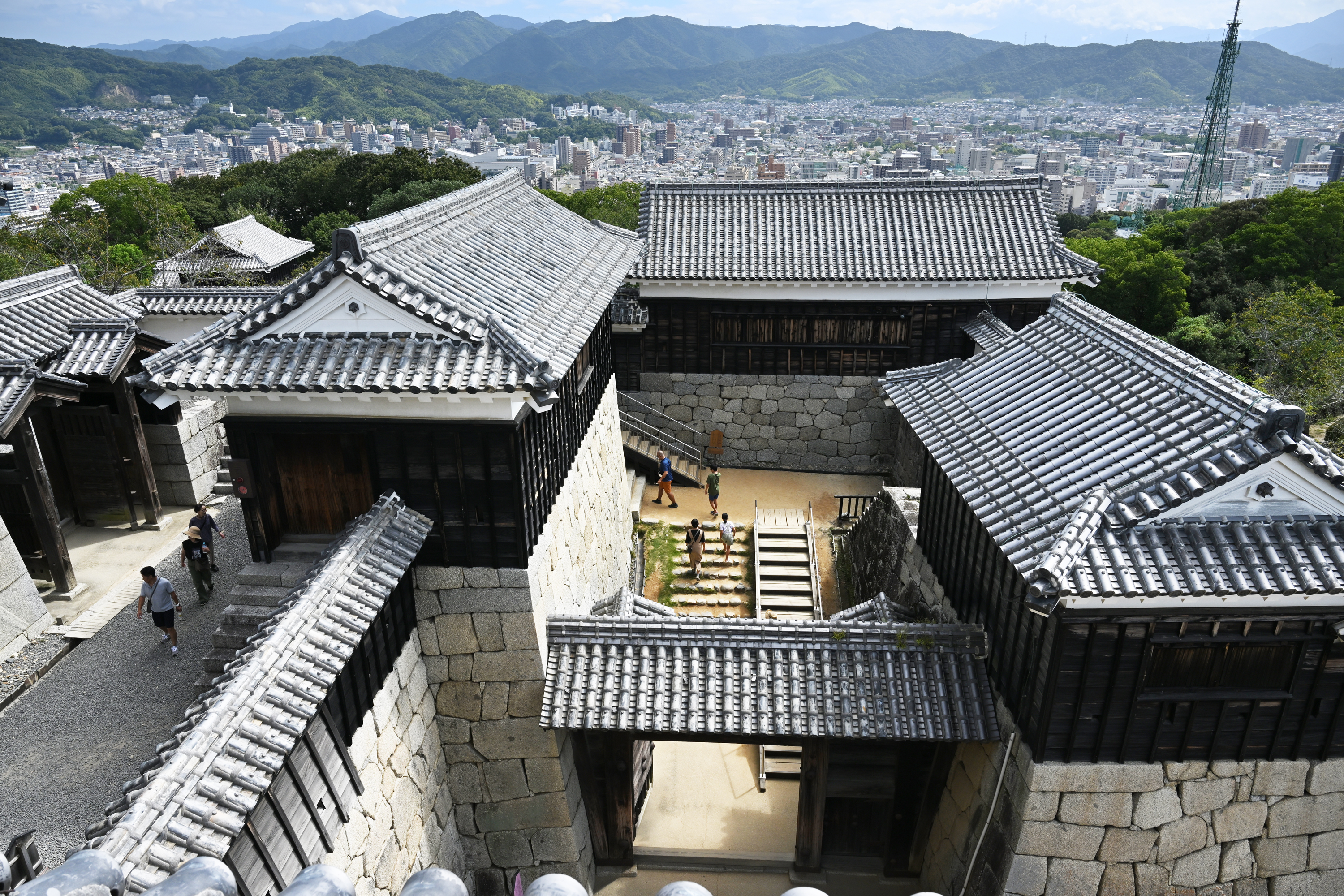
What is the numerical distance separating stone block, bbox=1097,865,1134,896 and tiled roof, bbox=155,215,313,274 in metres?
37.7

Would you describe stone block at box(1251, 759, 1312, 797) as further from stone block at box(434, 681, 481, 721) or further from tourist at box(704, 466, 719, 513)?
tourist at box(704, 466, 719, 513)

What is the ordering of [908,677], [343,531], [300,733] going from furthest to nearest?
[908,677] → [343,531] → [300,733]

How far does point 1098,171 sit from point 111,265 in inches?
6895

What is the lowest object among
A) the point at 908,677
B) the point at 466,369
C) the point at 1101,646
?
the point at 908,677

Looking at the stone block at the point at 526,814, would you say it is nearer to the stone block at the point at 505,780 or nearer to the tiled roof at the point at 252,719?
the stone block at the point at 505,780

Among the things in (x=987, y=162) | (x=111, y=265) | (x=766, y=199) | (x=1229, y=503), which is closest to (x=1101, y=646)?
(x=1229, y=503)

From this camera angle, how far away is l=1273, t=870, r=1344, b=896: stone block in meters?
9.32

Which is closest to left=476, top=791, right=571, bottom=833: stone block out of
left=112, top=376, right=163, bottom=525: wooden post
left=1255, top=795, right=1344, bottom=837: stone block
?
left=1255, top=795, right=1344, bottom=837: stone block

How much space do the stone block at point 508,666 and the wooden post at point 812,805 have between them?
11.8 ft

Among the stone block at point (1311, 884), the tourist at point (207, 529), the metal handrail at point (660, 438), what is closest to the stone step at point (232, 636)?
the tourist at point (207, 529)

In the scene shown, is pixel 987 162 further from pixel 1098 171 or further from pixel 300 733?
pixel 300 733

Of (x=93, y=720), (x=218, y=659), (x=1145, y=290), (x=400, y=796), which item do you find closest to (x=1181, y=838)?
(x=400, y=796)

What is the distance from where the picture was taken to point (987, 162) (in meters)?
155

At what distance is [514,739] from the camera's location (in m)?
10.4
